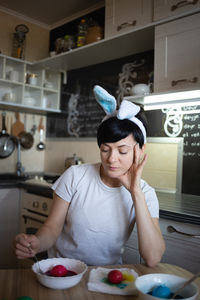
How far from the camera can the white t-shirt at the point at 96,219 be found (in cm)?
120

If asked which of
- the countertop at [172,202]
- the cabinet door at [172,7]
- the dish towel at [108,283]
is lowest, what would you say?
the dish towel at [108,283]

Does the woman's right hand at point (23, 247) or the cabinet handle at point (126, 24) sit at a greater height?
the cabinet handle at point (126, 24)

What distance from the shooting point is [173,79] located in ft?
6.07

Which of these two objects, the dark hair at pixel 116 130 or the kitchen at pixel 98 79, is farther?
the kitchen at pixel 98 79

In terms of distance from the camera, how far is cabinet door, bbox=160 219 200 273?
1424mm

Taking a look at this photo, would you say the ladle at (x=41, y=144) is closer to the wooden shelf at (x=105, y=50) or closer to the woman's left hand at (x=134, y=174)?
the wooden shelf at (x=105, y=50)

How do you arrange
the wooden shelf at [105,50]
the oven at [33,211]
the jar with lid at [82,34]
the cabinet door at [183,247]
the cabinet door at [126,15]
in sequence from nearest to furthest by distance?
the cabinet door at [183,247] < the cabinet door at [126,15] < the wooden shelf at [105,50] < the oven at [33,211] < the jar with lid at [82,34]

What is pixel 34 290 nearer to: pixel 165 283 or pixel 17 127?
pixel 165 283

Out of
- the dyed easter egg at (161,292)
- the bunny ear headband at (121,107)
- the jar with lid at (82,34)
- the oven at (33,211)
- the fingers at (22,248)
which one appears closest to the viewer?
the dyed easter egg at (161,292)

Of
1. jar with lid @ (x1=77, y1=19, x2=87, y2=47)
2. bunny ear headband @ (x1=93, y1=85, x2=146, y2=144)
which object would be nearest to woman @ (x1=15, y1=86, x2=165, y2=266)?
bunny ear headband @ (x1=93, y1=85, x2=146, y2=144)

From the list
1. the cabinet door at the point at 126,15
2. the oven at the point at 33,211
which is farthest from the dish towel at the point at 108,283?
the cabinet door at the point at 126,15

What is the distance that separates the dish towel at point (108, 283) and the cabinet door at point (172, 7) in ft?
5.16

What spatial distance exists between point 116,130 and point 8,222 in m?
1.78

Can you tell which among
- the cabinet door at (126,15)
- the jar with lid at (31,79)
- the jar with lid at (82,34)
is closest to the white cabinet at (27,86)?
the jar with lid at (31,79)
